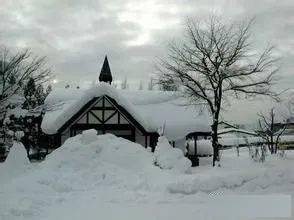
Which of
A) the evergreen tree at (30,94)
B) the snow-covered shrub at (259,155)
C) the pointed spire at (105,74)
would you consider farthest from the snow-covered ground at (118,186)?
the pointed spire at (105,74)

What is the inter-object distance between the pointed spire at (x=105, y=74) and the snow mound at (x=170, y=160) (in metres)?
16.9

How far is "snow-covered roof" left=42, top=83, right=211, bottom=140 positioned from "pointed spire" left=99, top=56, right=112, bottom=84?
2.38 m

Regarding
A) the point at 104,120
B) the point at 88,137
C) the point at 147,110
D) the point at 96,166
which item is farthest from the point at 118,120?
the point at 96,166

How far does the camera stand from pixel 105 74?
32.1 metres

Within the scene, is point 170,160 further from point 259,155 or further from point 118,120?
point 259,155

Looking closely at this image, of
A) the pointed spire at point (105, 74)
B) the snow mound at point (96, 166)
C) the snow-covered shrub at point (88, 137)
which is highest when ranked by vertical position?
the pointed spire at point (105, 74)

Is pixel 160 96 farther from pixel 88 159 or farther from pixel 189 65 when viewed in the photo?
pixel 88 159

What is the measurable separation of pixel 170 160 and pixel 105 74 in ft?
59.1

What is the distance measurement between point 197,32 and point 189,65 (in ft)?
7.65

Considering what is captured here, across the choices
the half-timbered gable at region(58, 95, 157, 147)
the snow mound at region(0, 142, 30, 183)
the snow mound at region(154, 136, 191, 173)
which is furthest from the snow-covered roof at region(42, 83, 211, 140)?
the snow mound at region(0, 142, 30, 183)

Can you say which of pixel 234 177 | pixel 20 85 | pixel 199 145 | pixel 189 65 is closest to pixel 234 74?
pixel 189 65

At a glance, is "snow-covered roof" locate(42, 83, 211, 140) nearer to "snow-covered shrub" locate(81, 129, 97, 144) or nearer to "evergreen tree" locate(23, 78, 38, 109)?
"evergreen tree" locate(23, 78, 38, 109)

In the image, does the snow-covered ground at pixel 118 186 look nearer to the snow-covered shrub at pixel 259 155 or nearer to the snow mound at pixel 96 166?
the snow mound at pixel 96 166

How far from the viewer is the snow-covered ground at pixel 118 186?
8.71m
